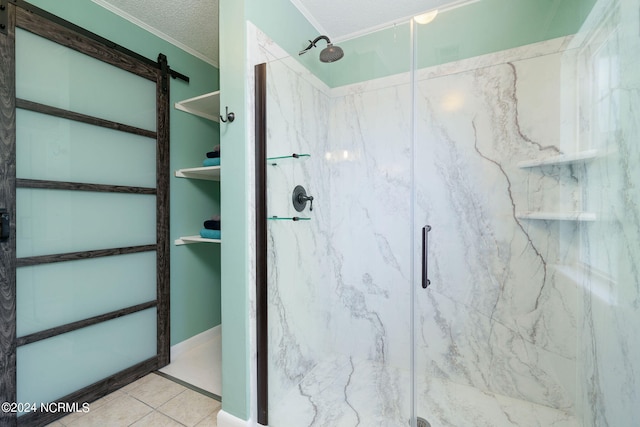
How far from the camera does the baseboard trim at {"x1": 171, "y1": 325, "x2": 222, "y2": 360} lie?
2086 mm

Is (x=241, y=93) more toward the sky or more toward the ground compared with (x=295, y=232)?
more toward the sky

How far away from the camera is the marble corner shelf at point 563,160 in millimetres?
1262

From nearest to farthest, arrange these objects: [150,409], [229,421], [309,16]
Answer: [229,421] < [150,409] < [309,16]

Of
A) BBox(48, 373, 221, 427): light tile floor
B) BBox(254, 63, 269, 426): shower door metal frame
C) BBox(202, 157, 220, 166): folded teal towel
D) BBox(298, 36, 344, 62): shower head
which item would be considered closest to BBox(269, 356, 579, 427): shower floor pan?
BBox(254, 63, 269, 426): shower door metal frame

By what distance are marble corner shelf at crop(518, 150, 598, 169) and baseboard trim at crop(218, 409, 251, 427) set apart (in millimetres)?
1992

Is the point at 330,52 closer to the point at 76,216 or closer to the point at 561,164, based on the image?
the point at 561,164

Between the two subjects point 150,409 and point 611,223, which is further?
point 150,409

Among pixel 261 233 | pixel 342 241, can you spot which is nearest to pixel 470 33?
pixel 342 241

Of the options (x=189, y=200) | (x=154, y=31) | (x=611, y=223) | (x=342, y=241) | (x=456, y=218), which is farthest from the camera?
(x=189, y=200)

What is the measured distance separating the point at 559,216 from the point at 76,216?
2620 millimetres

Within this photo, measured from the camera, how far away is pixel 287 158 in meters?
1.60

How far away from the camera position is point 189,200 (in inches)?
86.5

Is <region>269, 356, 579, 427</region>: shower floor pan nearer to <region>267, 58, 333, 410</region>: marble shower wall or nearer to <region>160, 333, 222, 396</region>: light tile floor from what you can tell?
<region>267, 58, 333, 410</region>: marble shower wall

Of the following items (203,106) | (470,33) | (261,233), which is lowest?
(261,233)
